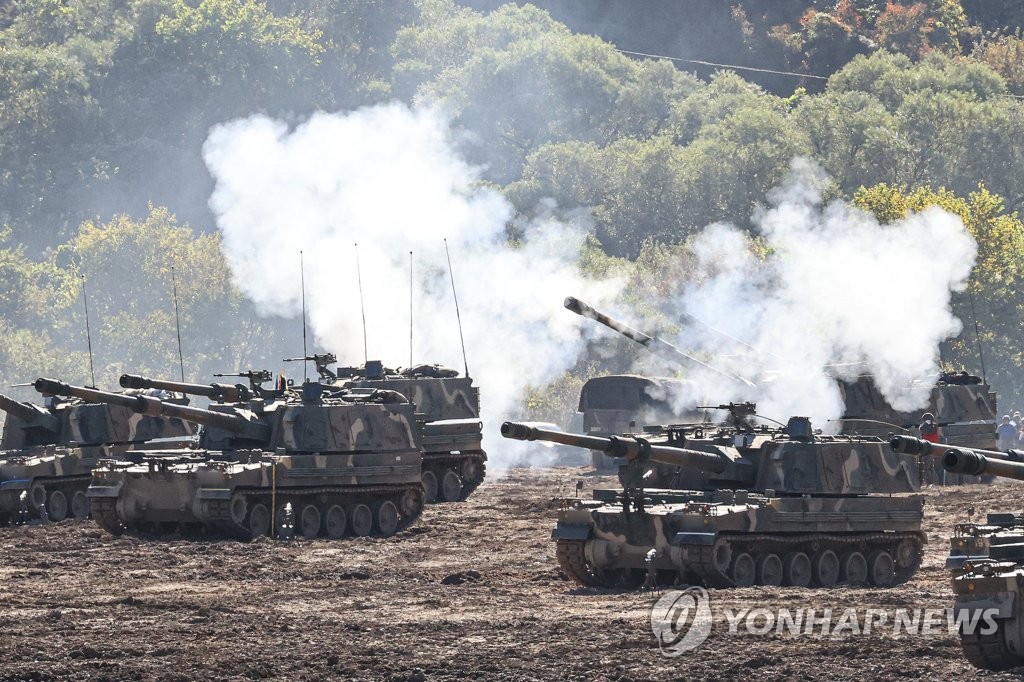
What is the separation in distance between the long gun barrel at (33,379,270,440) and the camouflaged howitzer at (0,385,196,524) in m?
2.92

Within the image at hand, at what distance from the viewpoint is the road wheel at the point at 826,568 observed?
2473 cm

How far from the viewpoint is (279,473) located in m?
30.4

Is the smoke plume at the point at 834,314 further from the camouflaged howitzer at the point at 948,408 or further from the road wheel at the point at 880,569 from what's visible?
the road wheel at the point at 880,569

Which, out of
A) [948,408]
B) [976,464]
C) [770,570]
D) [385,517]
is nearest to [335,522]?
[385,517]

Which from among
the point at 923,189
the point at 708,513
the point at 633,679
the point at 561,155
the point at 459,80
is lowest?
the point at 633,679

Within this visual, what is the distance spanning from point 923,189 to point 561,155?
69.8 feet

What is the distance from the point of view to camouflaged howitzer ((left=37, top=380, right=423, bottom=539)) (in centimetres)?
3005

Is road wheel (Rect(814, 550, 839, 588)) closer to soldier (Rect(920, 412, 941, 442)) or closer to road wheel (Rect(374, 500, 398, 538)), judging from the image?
road wheel (Rect(374, 500, 398, 538))

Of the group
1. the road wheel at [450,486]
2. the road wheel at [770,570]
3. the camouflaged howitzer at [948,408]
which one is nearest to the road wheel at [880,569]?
the road wheel at [770,570]

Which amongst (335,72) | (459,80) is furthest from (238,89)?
(459,80)

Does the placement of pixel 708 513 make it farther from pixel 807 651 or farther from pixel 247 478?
pixel 247 478

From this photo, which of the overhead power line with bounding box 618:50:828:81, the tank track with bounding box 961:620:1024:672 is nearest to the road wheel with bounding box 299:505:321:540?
the tank track with bounding box 961:620:1024:672

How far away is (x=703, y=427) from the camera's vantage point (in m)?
26.7

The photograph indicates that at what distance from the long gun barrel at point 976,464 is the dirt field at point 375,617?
5.63ft
